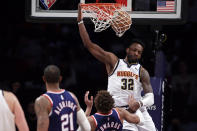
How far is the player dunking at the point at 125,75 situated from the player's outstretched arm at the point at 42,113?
1.95 meters

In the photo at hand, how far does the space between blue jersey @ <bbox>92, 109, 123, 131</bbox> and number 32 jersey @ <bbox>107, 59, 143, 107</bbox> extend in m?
1.11

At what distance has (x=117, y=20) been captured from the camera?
6449mm

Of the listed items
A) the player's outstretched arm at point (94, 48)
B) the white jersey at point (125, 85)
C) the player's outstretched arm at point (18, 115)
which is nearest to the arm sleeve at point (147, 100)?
the white jersey at point (125, 85)

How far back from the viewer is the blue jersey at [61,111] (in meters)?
4.32

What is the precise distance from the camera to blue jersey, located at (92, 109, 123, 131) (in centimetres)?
496

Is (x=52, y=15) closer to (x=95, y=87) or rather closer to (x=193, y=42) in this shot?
(x=95, y=87)

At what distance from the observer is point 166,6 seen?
22.6 ft

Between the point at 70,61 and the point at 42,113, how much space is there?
5667mm

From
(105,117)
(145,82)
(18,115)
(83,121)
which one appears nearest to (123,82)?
(145,82)

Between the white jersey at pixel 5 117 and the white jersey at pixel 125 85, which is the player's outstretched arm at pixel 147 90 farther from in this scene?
the white jersey at pixel 5 117

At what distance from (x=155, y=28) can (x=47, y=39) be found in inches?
158

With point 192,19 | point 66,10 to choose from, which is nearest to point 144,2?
point 66,10

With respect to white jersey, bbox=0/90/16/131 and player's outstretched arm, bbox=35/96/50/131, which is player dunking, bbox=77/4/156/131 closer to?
player's outstretched arm, bbox=35/96/50/131

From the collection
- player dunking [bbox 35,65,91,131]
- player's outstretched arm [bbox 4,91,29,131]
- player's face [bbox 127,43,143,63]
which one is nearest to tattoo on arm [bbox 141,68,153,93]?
player's face [bbox 127,43,143,63]
